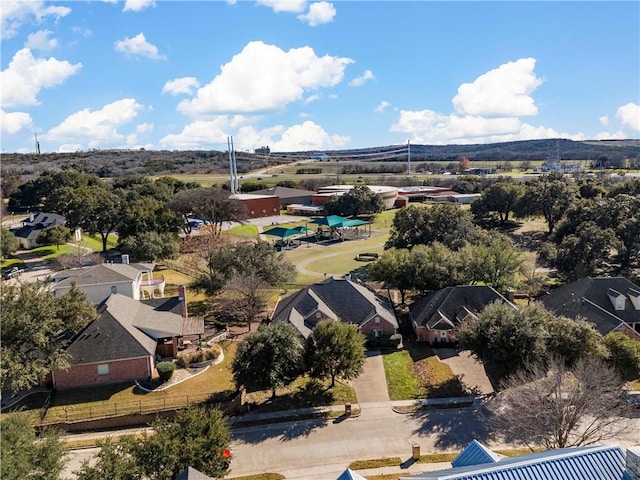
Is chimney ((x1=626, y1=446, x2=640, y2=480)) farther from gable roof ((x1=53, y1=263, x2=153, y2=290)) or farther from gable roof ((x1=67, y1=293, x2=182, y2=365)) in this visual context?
gable roof ((x1=53, y1=263, x2=153, y2=290))

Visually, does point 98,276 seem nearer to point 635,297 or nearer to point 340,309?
point 340,309

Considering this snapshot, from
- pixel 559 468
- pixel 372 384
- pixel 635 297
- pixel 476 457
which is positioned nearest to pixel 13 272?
pixel 372 384

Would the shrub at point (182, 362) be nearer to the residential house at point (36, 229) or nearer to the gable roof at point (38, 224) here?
the residential house at point (36, 229)

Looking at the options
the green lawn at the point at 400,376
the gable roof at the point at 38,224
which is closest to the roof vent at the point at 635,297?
the green lawn at the point at 400,376

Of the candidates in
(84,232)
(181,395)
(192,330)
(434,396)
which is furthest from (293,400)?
(84,232)

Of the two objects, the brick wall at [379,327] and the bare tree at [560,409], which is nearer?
the bare tree at [560,409]
